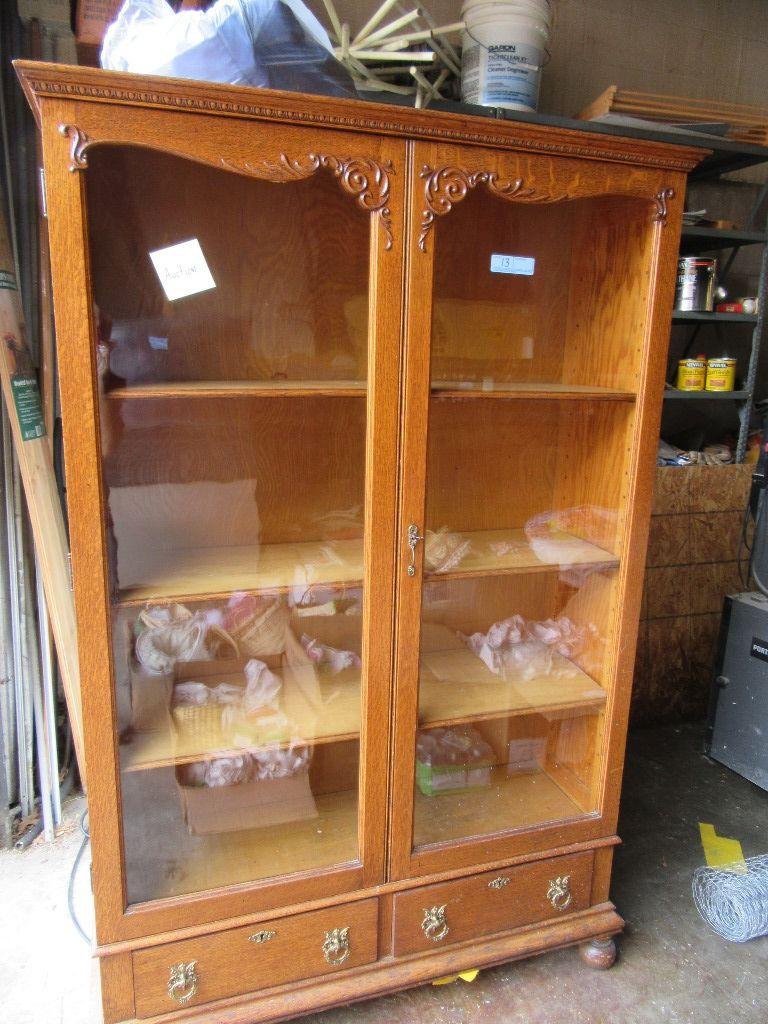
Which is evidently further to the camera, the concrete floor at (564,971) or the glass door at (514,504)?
the concrete floor at (564,971)

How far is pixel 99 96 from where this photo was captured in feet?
3.63

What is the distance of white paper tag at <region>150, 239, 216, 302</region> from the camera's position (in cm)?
139

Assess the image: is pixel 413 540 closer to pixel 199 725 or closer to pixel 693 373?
pixel 199 725

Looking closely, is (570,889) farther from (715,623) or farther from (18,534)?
(18,534)

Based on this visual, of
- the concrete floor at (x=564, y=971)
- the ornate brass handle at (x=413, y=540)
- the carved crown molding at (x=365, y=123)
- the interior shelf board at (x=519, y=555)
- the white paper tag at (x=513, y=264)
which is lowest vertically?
the concrete floor at (x=564, y=971)

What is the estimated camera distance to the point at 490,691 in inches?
67.3

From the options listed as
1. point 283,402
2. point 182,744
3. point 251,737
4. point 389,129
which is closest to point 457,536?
point 283,402

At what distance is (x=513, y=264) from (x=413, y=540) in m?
0.70

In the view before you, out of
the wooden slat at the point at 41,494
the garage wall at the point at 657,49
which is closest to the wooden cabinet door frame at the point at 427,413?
the wooden slat at the point at 41,494

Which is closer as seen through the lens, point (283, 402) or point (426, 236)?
point (426, 236)

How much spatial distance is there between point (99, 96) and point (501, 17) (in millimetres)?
1029

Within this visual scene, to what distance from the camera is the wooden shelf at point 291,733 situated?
140cm

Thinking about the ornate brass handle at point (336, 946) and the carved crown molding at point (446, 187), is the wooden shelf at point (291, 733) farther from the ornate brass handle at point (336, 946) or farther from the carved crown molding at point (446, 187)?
the carved crown molding at point (446, 187)

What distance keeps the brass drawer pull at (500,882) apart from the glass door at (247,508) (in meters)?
0.28
